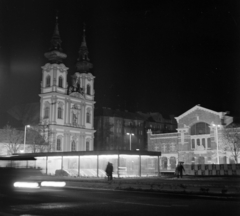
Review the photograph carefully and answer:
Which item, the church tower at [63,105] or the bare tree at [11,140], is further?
the church tower at [63,105]

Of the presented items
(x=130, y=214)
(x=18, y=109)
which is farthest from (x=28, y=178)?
(x=18, y=109)

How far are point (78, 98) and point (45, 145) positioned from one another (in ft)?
59.2

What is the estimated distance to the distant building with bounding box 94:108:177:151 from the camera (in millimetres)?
99500

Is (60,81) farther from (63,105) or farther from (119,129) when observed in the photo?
(119,129)

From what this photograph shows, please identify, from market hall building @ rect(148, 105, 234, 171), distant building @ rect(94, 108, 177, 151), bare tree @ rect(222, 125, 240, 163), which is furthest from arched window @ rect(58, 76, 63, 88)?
bare tree @ rect(222, 125, 240, 163)

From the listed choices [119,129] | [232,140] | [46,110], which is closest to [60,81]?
[46,110]

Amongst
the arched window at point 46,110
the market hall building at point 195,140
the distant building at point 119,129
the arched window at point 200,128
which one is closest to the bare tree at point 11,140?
the arched window at point 46,110

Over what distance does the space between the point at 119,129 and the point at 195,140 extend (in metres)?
31.1

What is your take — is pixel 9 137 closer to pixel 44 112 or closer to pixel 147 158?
pixel 44 112

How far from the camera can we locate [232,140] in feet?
219

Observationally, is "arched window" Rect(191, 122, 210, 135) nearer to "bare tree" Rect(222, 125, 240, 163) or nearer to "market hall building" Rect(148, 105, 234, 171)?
"market hall building" Rect(148, 105, 234, 171)

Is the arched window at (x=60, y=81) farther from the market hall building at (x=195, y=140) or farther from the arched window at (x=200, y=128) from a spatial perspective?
the arched window at (x=200, y=128)

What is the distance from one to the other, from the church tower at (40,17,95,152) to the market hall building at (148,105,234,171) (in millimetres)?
18238

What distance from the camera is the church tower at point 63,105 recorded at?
74250mm
